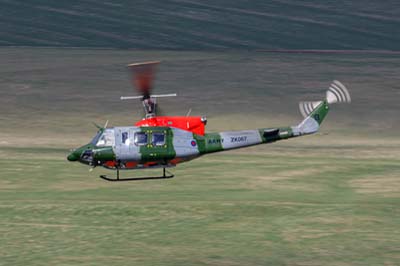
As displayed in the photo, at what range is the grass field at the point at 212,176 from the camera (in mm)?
30172

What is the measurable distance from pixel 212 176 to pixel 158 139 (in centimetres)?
689

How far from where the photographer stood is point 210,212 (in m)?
34.7

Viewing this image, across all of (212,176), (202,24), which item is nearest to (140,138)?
(212,176)

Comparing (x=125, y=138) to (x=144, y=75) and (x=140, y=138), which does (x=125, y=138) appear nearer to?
(x=140, y=138)

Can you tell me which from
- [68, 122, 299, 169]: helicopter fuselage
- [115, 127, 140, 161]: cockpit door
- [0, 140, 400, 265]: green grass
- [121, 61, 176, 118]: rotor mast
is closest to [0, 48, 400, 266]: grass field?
[0, 140, 400, 265]: green grass

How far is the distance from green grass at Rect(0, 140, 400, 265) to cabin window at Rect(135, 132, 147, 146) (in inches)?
94.7

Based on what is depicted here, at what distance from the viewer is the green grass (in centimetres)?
2934

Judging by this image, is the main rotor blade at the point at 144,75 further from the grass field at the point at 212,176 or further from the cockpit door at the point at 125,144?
the grass field at the point at 212,176

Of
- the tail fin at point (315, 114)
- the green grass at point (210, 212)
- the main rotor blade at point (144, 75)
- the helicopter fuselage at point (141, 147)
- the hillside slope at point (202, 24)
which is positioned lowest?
the green grass at point (210, 212)

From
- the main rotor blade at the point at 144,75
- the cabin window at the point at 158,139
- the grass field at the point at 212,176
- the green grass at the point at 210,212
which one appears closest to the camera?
the green grass at the point at 210,212

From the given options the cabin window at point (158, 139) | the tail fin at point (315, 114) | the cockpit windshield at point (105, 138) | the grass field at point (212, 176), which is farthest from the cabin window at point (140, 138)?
the tail fin at point (315, 114)

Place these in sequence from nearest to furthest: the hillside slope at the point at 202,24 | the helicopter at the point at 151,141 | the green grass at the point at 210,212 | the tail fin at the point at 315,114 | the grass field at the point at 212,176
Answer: the green grass at the point at 210,212 < the grass field at the point at 212,176 < the helicopter at the point at 151,141 < the tail fin at the point at 315,114 < the hillside slope at the point at 202,24

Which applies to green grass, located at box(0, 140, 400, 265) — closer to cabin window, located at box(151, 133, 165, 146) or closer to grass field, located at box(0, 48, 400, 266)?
grass field, located at box(0, 48, 400, 266)

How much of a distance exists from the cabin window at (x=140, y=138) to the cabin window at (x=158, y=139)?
0.96 ft
